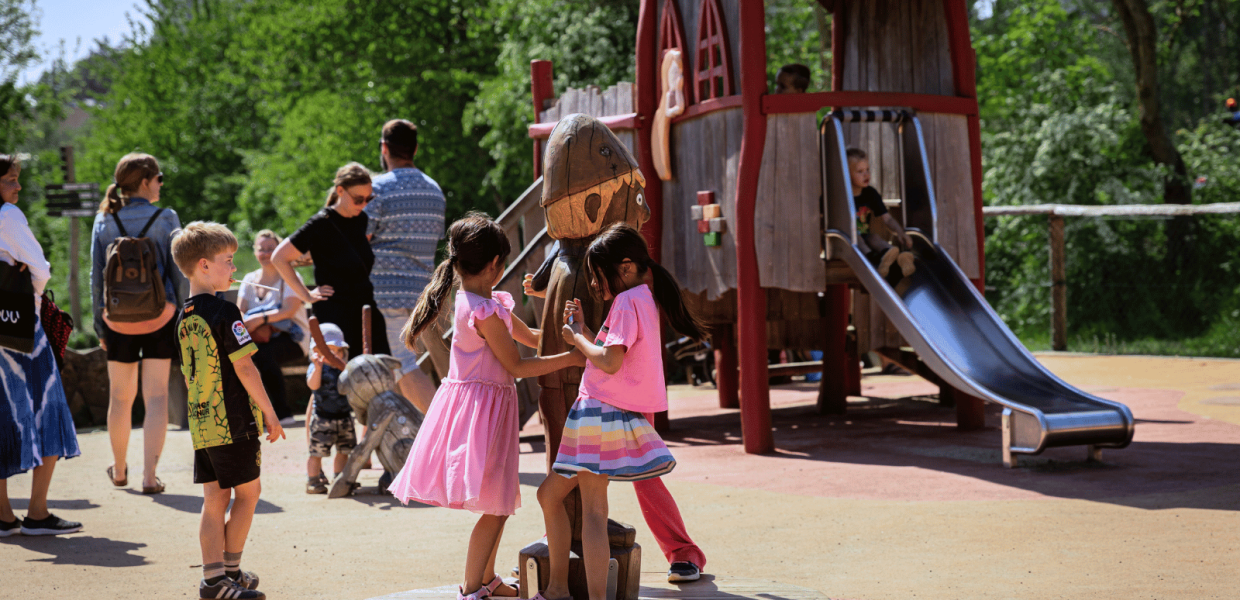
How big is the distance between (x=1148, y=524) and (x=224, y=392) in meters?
4.20

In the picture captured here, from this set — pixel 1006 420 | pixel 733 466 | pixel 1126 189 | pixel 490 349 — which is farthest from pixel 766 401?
pixel 1126 189

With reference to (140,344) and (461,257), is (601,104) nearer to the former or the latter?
(140,344)

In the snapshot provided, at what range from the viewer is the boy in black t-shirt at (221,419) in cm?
422

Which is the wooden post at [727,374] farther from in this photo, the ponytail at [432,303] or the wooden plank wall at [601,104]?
the ponytail at [432,303]

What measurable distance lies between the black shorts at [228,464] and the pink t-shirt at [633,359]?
143 cm

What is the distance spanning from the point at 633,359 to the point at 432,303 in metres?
0.78

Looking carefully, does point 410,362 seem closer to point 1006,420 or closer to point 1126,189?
point 1006,420

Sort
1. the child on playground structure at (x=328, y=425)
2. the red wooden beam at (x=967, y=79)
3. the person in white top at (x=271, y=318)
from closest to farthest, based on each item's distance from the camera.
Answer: the child on playground structure at (x=328, y=425), the red wooden beam at (x=967, y=79), the person in white top at (x=271, y=318)

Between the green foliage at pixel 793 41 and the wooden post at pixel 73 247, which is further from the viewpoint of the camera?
the green foliage at pixel 793 41

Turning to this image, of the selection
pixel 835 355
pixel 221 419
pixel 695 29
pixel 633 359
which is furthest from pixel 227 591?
pixel 835 355

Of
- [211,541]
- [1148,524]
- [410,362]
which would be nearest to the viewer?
[211,541]

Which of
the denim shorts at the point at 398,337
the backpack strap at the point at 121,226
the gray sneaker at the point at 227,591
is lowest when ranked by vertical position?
the gray sneaker at the point at 227,591

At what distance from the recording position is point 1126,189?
18516mm

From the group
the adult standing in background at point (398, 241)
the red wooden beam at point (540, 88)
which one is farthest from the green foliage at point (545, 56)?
the adult standing in background at point (398, 241)
